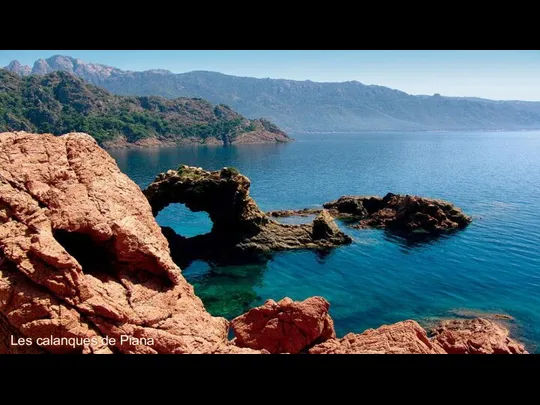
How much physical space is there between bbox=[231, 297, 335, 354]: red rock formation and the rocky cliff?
0.56 metres

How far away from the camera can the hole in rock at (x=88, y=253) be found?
12352mm

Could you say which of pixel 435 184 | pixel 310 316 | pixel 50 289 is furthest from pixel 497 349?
pixel 435 184

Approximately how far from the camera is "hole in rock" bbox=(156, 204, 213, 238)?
188 feet

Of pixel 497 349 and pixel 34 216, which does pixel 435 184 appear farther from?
pixel 34 216

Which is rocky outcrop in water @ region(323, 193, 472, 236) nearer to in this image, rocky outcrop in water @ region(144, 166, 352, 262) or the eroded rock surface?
rocky outcrop in water @ region(144, 166, 352, 262)

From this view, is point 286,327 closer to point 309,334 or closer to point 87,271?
point 309,334

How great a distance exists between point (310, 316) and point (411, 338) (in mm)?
4215

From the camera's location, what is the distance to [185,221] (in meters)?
62.8

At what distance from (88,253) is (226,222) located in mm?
35551

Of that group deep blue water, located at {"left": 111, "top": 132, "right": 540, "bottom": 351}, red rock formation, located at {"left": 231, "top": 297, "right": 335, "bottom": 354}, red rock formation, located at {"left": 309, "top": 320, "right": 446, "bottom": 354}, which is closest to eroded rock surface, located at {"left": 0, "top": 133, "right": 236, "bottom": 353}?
red rock formation, located at {"left": 231, "top": 297, "right": 335, "bottom": 354}

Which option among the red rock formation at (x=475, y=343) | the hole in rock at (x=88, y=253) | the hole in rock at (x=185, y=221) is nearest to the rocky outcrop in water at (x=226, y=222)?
the hole in rock at (x=185, y=221)

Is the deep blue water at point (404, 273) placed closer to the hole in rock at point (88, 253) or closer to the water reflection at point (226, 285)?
the water reflection at point (226, 285)

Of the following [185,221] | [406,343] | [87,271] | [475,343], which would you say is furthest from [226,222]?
[87,271]
